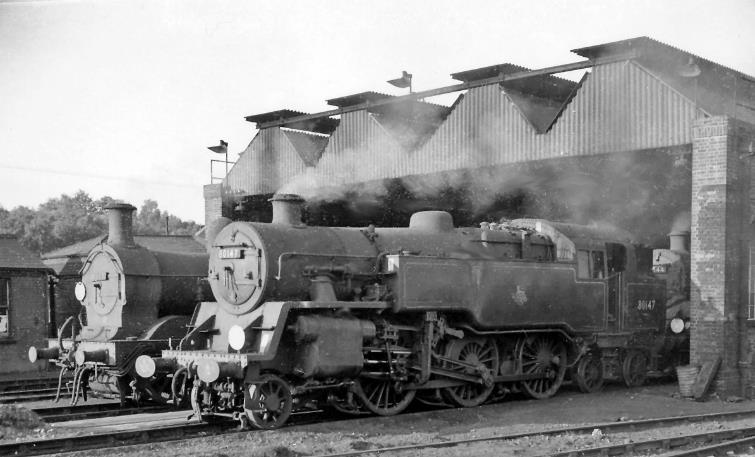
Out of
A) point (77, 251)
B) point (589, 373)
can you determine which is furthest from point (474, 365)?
point (77, 251)

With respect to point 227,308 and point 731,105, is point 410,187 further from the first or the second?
point 227,308

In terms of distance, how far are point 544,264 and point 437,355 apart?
2736 mm

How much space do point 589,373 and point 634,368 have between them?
58.6 inches

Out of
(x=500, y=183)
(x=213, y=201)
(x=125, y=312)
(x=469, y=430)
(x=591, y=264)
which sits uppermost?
(x=500, y=183)

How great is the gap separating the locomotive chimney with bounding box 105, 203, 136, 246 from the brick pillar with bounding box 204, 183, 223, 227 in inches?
372

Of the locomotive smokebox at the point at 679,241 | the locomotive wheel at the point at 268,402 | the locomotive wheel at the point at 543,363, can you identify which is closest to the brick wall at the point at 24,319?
the locomotive wheel at the point at 268,402

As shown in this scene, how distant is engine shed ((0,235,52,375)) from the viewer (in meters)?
19.8

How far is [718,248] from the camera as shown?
14.1 meters

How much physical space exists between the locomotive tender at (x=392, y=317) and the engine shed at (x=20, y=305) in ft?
30.9

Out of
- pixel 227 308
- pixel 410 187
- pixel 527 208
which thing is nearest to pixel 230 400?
pixel 227 308

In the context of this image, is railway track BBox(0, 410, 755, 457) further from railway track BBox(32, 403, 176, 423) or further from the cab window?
the cab window

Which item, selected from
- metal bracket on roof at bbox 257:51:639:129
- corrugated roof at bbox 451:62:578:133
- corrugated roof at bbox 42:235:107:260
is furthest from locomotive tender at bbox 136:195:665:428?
corrugated roof at bbox 42:235:107:260

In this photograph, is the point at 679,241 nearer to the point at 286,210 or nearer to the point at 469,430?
the point at 469,430

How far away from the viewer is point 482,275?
42.1 feet
